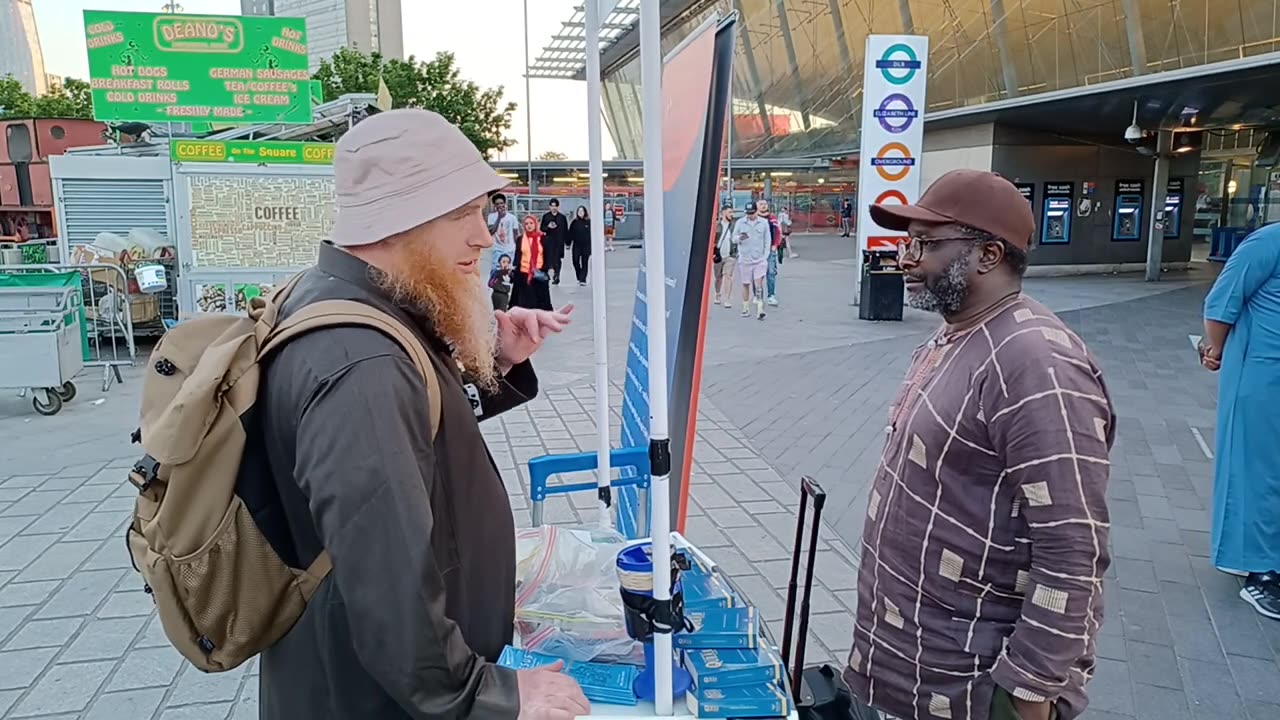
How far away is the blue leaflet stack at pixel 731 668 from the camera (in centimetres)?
171

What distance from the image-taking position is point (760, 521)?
496cm

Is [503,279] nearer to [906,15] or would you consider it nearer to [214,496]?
[214,496]

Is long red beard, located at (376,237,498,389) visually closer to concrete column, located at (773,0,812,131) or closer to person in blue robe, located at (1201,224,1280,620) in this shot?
person in blue robe, located at (1201,224,1280,620)

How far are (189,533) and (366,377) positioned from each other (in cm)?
37

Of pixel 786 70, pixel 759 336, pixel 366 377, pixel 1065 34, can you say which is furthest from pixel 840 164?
pixel 366 377

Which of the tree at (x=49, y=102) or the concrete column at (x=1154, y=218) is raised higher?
the tree at (x=49, y=102)

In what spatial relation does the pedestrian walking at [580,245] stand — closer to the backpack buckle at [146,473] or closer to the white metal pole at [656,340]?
the white metal pole at [656,340]

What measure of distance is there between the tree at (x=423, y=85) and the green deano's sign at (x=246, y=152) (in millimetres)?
21147

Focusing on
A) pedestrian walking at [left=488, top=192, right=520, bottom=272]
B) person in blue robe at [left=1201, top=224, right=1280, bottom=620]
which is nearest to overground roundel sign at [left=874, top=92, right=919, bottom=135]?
pedestrian walking at [left=488, top=192, right=520, bottom=272]

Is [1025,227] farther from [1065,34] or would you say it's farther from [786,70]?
[786,70]

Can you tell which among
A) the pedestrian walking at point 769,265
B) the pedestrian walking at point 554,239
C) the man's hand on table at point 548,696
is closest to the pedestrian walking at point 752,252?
the pedestrian walking at point 769,265

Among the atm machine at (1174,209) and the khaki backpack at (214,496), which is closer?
the khaki backpack at (214,496)

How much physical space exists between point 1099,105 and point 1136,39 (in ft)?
5.32

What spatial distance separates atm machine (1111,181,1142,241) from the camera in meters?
19.9
